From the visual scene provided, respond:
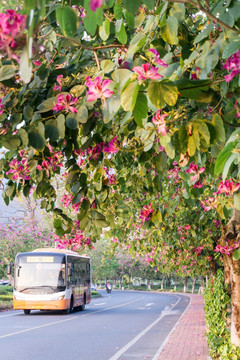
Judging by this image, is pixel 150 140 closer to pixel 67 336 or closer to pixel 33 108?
pixel 33 108

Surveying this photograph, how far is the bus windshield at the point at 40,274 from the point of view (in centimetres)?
2175

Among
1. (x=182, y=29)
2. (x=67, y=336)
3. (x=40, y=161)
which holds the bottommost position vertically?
(x=67, y=336)

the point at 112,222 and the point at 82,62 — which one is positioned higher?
the point at 82,62

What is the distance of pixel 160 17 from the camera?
2287 mm

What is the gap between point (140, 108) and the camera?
6.72ft

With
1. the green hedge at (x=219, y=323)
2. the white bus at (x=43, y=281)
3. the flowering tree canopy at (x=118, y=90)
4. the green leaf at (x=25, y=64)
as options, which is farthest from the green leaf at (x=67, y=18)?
the white bus at (x=43, y=281)

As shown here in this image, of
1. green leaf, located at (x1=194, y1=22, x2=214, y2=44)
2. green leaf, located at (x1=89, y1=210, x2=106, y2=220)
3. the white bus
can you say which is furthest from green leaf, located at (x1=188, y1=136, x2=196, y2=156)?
the white bus

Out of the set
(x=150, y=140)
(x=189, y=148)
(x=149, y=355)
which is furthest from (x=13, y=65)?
(x=149, y=355)

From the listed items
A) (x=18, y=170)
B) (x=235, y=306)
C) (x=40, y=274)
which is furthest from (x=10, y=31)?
(x=40, y=274)

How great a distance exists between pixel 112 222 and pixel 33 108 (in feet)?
4.16

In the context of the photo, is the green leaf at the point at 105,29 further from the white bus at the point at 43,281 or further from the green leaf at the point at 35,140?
the white bus at the point at 43,281

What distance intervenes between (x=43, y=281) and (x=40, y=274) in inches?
15.4

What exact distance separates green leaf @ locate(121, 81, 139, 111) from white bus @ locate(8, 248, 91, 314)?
67.4 feet

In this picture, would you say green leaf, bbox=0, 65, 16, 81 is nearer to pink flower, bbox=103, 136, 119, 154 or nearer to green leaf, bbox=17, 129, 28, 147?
green leaf, bbox=17, 129, 28, 147
